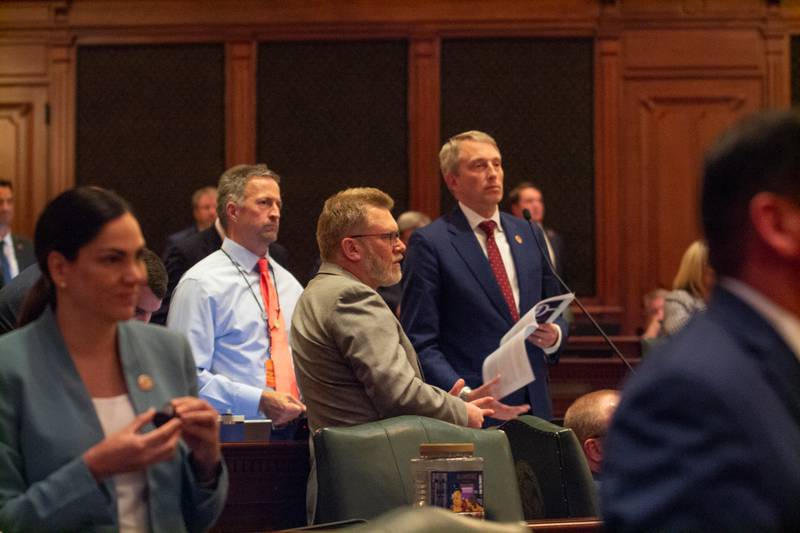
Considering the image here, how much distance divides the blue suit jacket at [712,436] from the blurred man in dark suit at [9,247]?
6160mm

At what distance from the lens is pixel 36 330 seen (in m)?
2.07

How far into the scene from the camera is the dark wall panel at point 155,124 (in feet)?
27.0

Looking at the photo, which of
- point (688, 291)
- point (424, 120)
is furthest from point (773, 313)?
point (424, 120)

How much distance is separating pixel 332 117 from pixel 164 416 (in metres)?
6.45

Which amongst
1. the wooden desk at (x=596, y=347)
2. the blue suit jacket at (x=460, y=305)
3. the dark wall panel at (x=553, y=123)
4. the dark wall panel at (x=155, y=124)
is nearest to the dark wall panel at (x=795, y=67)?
the dark wall panel at (x=553, y=123)

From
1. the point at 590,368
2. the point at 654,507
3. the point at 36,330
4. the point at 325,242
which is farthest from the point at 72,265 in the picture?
the point at 590,368

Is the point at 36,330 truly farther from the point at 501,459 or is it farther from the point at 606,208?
the point at 606,208

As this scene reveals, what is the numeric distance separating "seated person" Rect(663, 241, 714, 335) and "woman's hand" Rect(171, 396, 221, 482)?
3592 mm

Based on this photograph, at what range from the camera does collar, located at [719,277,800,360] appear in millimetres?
1203

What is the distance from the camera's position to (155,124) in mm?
8258

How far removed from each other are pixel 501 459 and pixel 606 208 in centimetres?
544

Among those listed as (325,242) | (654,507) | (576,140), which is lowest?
(654,507)

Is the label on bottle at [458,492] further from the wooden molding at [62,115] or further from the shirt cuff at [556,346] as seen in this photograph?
the wooden molding at [62,115]

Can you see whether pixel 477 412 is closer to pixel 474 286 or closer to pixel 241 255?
pixel 474 286
